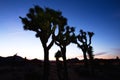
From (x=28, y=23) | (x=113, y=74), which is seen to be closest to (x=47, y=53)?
(x=28, y=23)

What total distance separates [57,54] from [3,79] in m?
6.88

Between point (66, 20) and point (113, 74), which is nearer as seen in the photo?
point (66, 20)

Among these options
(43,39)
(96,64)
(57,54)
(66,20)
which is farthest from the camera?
(96,64)

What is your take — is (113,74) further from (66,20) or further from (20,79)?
(20,79)

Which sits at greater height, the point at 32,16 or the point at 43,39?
the point at 32,16

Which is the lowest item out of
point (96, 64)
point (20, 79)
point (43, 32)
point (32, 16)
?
point (20, 79)

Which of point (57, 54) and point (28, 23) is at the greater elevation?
point (28, 23)

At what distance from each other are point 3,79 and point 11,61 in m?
11.2

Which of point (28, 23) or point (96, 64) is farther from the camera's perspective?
point (96, 64)

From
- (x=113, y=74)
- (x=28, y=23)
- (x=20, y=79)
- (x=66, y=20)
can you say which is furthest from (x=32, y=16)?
(x=113, y=74)

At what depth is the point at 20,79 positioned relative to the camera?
61.3 ft

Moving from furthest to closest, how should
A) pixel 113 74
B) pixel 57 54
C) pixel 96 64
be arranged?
pixel 96 64 < pixel 113 74 < pixel 57 54

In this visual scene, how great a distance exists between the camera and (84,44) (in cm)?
2872

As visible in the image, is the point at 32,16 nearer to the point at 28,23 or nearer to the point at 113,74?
the point at 28,23
